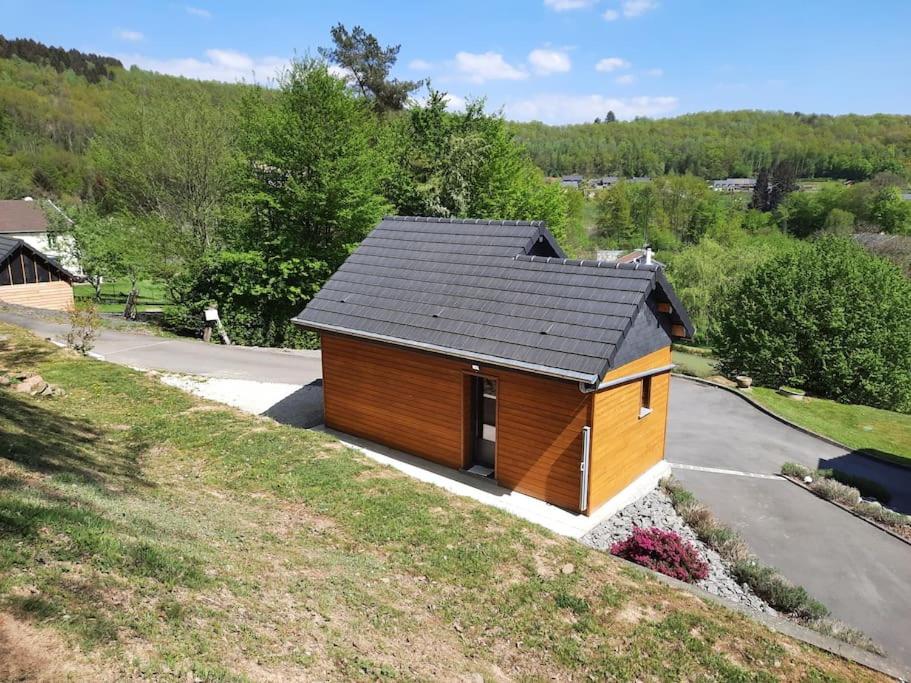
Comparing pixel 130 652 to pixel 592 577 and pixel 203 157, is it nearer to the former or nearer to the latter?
pixel 592 577

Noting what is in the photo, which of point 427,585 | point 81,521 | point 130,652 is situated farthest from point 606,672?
point 81,521

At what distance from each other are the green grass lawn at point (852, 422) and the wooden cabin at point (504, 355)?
350 inches

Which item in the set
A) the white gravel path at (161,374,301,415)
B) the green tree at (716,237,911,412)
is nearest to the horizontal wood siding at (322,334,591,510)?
the white gravel path at (161,374,301,415)

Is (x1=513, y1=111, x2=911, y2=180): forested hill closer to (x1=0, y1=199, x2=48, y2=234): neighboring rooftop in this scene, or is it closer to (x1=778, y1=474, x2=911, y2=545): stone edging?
(x1=0, y1=199, x2=48, y2=234): neighboring rooftop

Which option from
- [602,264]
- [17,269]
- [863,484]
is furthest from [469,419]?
[17,269]

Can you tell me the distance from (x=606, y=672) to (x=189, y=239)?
89.8 ft

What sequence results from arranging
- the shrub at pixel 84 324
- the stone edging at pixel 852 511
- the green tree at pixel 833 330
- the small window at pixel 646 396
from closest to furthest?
the stone edging at pixel 852 511 < the small window at pixel 646 396 < the shrub at pixel 84 324 < the green tree at pixel 833 330

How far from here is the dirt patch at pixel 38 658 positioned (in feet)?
12.0

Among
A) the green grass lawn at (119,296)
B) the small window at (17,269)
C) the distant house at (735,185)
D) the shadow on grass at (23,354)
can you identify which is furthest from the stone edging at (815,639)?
the distant house at (735,185)

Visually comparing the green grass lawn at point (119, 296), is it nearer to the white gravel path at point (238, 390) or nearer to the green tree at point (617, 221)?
the white gravel path at point (238, 390)

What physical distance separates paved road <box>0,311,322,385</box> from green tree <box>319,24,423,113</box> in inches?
968

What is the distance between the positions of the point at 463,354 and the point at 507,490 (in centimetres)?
272

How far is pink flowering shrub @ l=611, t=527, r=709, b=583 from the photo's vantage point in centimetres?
847

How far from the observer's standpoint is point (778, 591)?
27.2 ft
